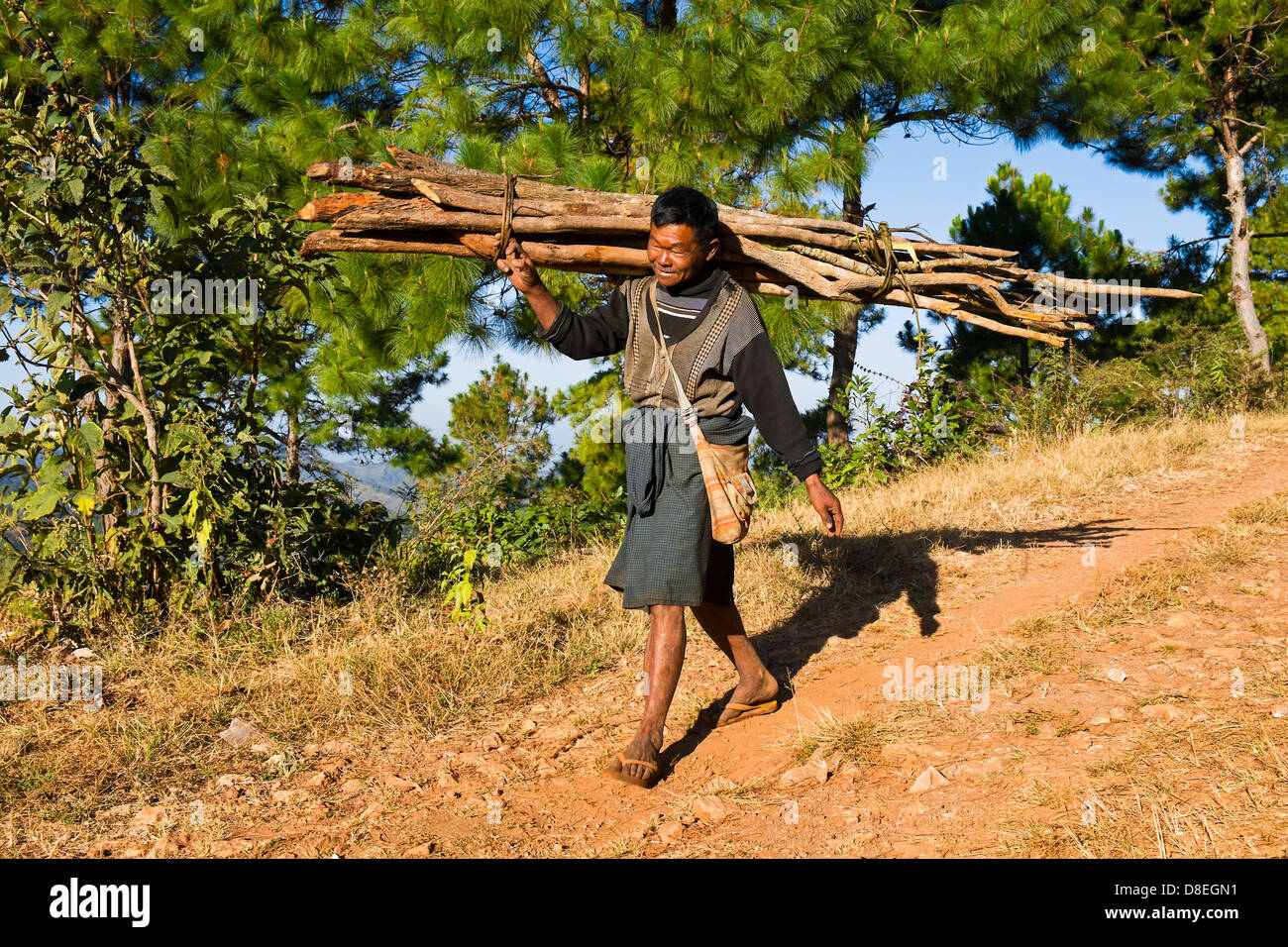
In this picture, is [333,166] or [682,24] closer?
[333,166]

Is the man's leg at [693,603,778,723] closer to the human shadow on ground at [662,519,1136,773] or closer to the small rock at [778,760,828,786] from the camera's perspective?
the human shadow on ground at [662,519,1136,773]

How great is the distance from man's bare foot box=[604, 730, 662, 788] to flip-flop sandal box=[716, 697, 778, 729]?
48cm

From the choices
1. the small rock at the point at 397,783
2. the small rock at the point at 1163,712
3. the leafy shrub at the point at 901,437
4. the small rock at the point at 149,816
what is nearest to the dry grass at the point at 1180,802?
the small rock at the point at 1163,712

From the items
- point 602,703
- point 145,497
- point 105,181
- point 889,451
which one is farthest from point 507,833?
point 889,451

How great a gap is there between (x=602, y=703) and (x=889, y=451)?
5099 mm

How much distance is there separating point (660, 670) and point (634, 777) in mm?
345

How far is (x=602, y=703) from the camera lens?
3.84m

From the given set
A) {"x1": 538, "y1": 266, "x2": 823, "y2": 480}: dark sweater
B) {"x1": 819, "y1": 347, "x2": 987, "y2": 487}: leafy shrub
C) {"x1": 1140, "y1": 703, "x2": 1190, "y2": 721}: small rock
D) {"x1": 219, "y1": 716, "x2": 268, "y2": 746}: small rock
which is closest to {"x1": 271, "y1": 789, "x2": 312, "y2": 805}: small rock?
{"x1": 219, "y1": 716, "x2": 268, "y2": 746}: small rock

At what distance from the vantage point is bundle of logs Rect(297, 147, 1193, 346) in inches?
135

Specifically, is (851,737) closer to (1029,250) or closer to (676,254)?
(676,254)

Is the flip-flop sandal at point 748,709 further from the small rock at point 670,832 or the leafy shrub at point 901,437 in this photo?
the leafy shrub at point 901,437

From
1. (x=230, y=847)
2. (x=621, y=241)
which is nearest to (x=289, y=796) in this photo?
(x=230, y=847)

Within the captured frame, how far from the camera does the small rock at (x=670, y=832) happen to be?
2710mm
